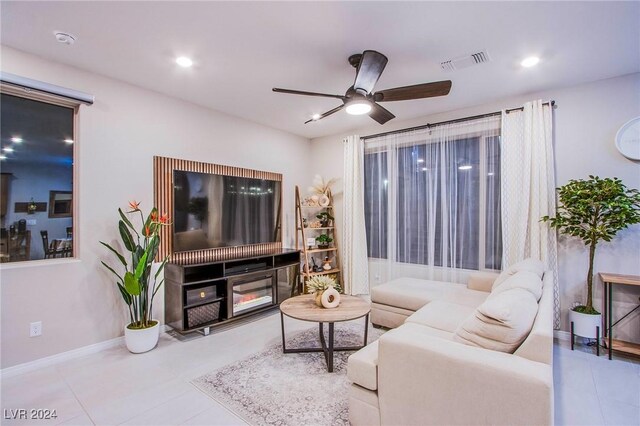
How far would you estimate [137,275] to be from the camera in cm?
279

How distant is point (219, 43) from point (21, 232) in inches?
93.3

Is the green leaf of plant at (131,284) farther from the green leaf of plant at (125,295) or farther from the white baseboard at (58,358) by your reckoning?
the white baseboard at (58,358)

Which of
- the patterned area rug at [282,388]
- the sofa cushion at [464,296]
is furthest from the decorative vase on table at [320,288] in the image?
the sofa cushion at [464,296]

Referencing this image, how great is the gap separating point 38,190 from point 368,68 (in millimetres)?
3067

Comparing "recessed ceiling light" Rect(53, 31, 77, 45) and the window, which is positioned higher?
"recessed ceiling light" Rect(53, 31, 77, 45)

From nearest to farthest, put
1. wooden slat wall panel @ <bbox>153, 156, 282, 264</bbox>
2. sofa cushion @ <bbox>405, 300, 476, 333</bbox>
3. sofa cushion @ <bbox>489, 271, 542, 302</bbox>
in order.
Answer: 1. sofa cushion @ <bbox>489, 271, 542, 302</bbox>
2. sofa cushion @ <bbox>405, 300, 476, 333</bbox>
3. wooden slat wall panel @ <bbox>153, 156, 282, 264</bbox>

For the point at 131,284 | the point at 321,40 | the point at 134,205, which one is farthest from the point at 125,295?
the point at 321,40

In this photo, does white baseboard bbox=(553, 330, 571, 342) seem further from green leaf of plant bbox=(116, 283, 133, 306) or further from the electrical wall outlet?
the electrical wall outlet

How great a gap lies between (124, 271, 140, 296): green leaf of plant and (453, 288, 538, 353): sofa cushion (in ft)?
8.80

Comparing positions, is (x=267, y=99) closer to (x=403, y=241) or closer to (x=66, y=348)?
(x=403, y=241)

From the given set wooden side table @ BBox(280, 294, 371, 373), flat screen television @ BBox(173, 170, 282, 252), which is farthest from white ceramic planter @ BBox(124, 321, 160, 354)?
wooden side table @ BBox(280, 294, 371, 373)

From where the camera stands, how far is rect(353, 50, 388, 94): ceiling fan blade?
210 cm

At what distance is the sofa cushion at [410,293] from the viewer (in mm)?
3130

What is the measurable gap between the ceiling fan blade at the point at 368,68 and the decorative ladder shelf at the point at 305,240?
2624mm
